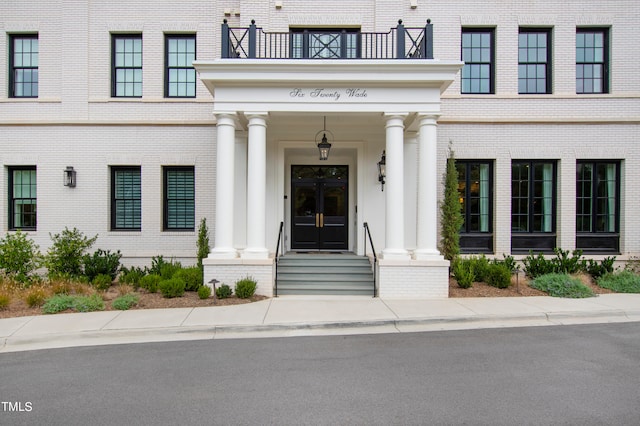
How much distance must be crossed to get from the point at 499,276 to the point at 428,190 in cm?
306

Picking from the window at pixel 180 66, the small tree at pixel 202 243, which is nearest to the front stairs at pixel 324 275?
the small tree at pixel 202 243

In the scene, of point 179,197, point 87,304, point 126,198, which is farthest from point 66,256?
point 179,197

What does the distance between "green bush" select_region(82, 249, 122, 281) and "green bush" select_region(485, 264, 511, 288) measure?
10.4 metres

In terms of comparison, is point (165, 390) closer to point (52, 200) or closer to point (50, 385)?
point (50, 385)

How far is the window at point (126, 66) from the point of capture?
1238cm

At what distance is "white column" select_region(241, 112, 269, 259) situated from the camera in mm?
9594

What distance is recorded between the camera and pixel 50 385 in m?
4.79

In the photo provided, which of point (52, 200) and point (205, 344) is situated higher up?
point (52, 200)

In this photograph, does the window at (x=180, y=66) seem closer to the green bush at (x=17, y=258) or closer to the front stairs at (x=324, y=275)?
the green bush at (x=17, y=258)

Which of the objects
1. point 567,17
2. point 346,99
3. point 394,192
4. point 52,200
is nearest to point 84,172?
point 52,200

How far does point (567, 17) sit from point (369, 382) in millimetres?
12942

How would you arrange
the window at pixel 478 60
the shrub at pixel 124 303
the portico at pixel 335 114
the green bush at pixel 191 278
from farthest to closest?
the window at pixel 478 60 → the green bush at pixel 191 278 → the portico at pixel 335 114 → the shrub at pixel 124 303

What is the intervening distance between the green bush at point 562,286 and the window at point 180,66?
11.4 metres

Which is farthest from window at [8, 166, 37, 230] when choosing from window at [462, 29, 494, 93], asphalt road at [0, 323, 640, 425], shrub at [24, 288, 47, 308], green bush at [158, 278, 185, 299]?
window at [462, 29, 494, 93]
